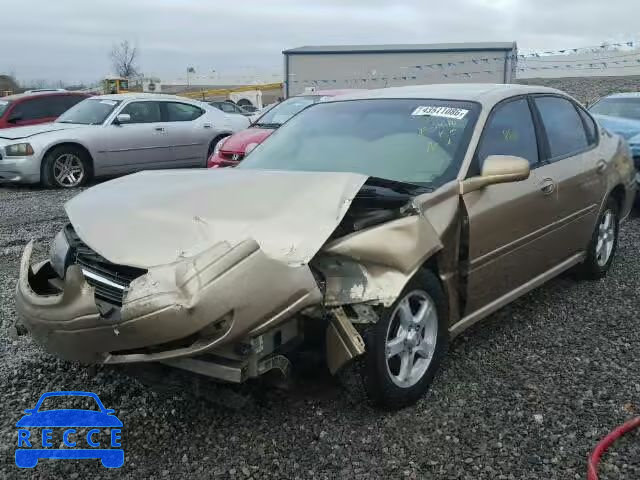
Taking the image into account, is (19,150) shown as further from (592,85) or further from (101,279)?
(592,85)

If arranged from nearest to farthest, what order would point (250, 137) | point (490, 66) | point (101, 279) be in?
point (101, 279) → point (250, 137) → point (490, 66)

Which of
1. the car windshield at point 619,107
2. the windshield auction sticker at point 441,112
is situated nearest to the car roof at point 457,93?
the windshield auction sticker at point 441,112

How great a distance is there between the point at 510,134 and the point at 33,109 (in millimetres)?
10772

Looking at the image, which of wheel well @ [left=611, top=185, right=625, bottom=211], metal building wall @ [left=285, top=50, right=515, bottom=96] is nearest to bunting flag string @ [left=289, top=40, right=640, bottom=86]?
metal building wall @ [left=285, top=50, right=515, bottom=96]

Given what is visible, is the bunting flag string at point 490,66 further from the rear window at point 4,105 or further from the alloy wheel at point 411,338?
the alloy wheel at point 411,338

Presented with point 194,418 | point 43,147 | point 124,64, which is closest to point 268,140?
point 194,418

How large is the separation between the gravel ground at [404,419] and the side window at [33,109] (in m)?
9.17

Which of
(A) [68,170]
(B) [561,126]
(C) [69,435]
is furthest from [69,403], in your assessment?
(A) [68,170]

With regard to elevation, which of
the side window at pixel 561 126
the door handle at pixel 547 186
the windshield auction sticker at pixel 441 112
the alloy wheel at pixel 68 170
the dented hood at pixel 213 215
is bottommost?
the alloy wheel at pixel 68 170

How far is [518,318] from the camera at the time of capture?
4301mm

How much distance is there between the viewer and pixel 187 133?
434 inches

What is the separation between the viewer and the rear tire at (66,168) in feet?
31.9

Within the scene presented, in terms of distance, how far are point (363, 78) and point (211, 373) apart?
2293 centimetres

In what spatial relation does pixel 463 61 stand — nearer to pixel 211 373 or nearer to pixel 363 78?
pixel 363 78
